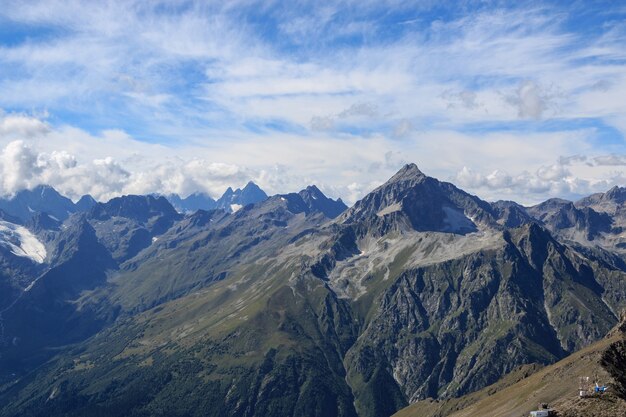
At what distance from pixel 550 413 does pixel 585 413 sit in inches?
286

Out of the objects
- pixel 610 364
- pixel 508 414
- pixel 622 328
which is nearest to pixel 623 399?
pixel 610 364

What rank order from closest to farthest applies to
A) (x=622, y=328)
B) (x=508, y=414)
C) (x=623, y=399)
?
(x=623, y=399)
(x=622, y=328)
(x=508, y=414)

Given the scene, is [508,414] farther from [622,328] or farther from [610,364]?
[610,364]

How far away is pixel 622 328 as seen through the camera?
143 m

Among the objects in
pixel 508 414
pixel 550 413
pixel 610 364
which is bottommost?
pixel 508 414

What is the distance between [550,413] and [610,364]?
14887 millimetres

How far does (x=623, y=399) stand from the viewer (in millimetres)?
104188

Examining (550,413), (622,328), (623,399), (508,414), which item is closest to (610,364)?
(623,399)

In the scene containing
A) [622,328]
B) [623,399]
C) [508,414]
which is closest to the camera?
[623,399]

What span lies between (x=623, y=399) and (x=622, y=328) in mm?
44050

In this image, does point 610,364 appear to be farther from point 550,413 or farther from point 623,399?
point 550,413

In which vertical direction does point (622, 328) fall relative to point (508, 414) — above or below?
above

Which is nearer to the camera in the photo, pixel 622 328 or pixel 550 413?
pixel 550 413

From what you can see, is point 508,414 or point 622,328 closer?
point 622,328
